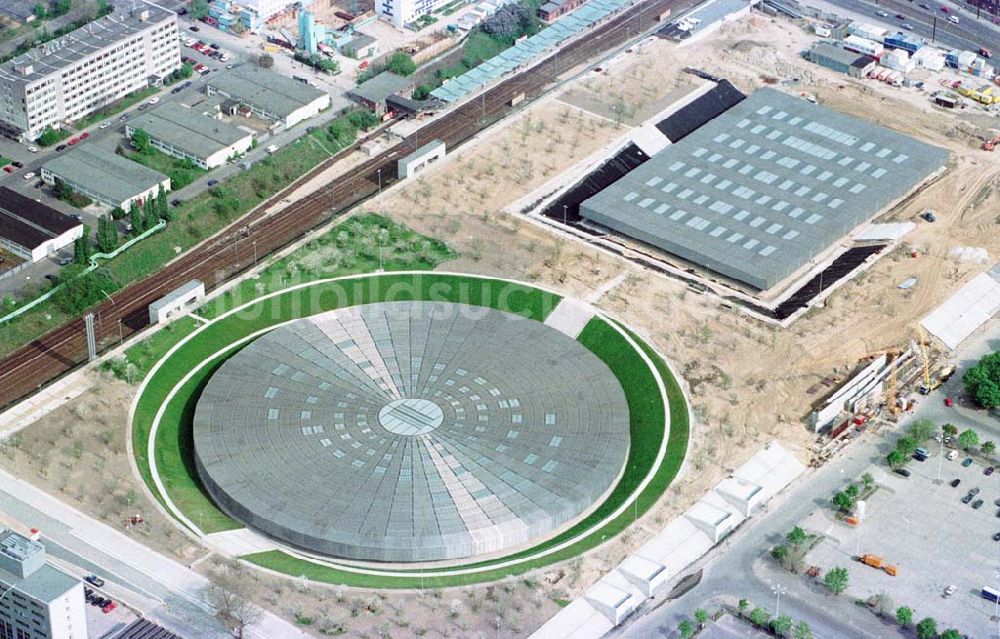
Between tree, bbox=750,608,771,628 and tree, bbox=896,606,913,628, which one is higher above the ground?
tree, bbox=896,606,913,628

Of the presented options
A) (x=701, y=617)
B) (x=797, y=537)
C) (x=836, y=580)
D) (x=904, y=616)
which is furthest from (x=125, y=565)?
(x=904, y=616)

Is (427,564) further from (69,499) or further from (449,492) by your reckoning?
(69,499)

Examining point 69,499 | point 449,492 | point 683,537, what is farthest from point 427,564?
point 69,499

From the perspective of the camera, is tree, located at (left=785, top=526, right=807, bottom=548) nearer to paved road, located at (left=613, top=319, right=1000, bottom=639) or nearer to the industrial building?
paved road, located at (left=613, top=319, right=1000, bottom=639)

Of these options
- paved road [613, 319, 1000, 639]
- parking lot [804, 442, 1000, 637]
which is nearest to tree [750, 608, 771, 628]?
paved road [613, 319, 1000, 639]

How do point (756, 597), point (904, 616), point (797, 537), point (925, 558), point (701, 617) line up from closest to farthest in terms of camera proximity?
1. point (701, 617)
2. point (904, 616)
3. point (756, 597)
4. point (797, 537)
5. point (925, 558)

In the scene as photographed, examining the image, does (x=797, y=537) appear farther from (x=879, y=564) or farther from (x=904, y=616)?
(x=904, y=616)
